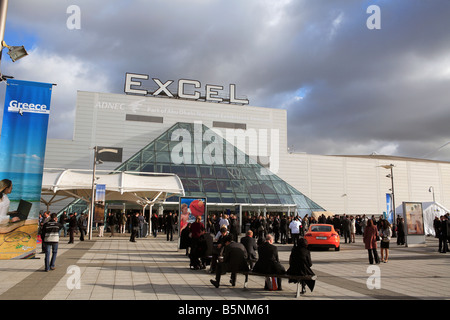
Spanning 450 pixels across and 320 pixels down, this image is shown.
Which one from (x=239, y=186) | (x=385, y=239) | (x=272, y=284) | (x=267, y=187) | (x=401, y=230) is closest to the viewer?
(x=272, y=284)

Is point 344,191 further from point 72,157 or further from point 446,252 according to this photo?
point 72,157

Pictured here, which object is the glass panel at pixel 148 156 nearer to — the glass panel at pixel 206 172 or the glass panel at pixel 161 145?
the glass panel at pixel 161 145

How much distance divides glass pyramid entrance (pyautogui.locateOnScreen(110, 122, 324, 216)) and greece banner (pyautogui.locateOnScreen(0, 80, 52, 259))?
19593 mm

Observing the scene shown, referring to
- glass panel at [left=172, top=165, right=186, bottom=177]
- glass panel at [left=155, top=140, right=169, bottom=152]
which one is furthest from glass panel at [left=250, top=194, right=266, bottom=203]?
glass panel at [left=155, top=140, right=169, bottom=152]

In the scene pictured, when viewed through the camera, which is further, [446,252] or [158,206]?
[158,206]

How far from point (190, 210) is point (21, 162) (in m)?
6.97

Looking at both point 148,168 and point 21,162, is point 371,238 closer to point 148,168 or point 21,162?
point 21,162

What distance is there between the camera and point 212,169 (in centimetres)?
3419

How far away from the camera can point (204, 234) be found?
32.6 feet

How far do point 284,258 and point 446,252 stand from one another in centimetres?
750

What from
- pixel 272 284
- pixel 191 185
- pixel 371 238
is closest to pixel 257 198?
pixel 191 185

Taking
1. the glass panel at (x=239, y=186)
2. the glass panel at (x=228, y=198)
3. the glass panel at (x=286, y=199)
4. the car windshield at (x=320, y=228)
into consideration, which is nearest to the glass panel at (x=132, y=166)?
the glass panel at (x=228, y=198)

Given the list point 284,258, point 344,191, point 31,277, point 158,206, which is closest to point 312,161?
point 344,191

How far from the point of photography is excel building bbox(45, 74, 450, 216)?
33375 millimetres
